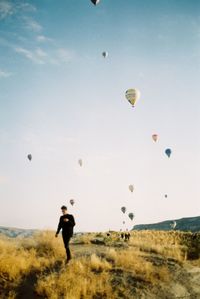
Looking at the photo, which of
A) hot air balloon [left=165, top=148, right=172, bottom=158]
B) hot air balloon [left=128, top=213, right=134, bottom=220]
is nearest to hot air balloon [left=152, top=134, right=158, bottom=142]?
hot air balloon [left=165, top=148, right=172, bottom=158]

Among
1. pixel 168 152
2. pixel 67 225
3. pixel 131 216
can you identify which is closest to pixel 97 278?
pixel 67 225

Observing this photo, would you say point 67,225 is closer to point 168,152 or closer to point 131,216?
point 168,152

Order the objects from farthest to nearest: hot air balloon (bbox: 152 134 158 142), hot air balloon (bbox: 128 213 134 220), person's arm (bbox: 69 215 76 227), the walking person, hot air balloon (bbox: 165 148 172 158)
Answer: hot air balloon (bbox: 128 213 134 220)
hot air balloon (bbox: 165 148 172 158)
hot air balloon (bbox: 152 134 158 142)
person's arm (bbox: 69 215 76 227)
the walking person

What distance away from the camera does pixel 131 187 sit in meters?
49.3

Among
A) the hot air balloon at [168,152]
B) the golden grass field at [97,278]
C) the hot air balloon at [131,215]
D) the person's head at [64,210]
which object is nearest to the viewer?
the golden grass field at [97,278]

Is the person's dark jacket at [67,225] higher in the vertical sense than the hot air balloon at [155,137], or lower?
lower

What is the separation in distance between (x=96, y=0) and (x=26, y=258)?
19993 millimetres

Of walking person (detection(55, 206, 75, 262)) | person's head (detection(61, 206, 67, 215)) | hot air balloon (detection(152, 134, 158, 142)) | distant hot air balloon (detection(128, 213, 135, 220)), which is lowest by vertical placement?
walking person (detection(55, 206, 75, 262))

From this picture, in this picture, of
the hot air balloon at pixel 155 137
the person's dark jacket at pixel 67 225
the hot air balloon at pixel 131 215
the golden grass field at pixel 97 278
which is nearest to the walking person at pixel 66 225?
the person's dark jacket at pixel 67 225

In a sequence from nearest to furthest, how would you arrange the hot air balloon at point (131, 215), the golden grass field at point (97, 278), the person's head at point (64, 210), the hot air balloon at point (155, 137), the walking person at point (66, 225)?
the golden grass field at point (97, 278)
the walking person at point (66, 225)
the person's head at point (64, 210)
the hot air balloon at point (155, 137)
the hot air balloon at point (131, 215)

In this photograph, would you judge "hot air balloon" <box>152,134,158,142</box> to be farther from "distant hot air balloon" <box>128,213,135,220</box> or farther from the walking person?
the walking person

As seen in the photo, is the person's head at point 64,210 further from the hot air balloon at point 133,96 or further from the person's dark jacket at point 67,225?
the hot air balloon at point 133,96

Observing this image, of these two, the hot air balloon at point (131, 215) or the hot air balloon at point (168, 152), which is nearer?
the hot air balloon at point (168, 152)

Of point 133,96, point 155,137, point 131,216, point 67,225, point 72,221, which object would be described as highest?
point 133,96
